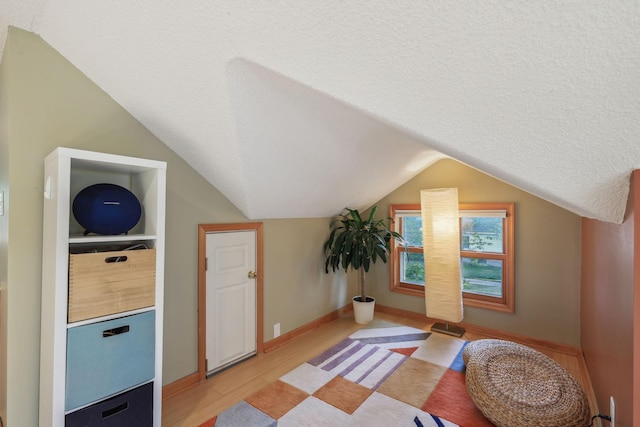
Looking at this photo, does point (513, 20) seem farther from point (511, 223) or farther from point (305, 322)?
point (305, 322)

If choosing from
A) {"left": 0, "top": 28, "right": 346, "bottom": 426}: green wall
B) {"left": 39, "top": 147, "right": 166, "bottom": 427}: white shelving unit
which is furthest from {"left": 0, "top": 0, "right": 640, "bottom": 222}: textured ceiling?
{"left": 39, "top": 147, "right": 166, "bottom": 427}: white shelving unit

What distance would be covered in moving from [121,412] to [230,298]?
1.20m

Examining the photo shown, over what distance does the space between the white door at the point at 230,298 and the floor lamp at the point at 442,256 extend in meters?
2.01

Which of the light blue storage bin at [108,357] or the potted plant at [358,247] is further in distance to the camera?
the potted plant at [358,247]

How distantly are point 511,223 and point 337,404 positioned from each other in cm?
260

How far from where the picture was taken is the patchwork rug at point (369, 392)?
2.01 meters

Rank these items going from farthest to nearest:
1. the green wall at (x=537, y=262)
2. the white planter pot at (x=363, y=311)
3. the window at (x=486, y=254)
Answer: the white planter pot at (x=363, y=311) < the window at (x=486, y=254) < the green wall at (x=537, y=262)

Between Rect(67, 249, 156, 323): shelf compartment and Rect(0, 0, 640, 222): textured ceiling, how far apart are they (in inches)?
33.9

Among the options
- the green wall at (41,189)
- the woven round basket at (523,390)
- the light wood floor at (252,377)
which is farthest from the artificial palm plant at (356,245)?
the green wall at (41,189)

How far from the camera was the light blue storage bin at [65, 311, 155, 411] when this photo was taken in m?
1.42

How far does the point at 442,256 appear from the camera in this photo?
3406mm

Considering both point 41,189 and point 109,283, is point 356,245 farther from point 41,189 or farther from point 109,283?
point 41,189

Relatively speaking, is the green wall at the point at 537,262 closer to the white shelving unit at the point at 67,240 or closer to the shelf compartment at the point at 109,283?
the white shelving unit at the point at 67,240

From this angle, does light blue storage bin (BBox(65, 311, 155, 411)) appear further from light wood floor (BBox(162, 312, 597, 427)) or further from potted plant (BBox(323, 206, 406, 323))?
potted plant (BBox(323, 206, 406, 323))
